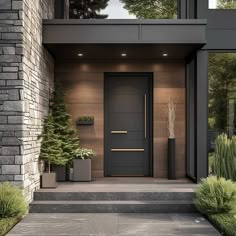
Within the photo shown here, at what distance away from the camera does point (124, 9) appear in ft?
28.0

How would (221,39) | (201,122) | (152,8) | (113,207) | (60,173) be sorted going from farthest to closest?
(152,8), (60,173), (221,39), (201,122), (113,207)

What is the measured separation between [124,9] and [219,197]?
14.2 feet

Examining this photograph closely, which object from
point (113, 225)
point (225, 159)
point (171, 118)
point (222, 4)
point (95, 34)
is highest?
point (222, 4)

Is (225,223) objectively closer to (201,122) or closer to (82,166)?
(201,122)

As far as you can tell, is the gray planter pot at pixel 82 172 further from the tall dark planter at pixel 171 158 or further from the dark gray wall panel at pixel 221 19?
the dark gray wall panel at pixel 221 19

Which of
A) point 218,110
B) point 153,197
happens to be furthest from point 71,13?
point 153,197

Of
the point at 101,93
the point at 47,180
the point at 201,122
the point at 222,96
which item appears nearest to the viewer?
the point at 47,180

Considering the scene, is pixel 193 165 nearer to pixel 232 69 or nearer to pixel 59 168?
pixel 232 69

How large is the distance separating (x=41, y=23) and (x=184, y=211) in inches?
158

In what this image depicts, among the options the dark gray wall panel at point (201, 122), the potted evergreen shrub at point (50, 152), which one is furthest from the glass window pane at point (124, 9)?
the potted evergreen shrub at point (50, 152)

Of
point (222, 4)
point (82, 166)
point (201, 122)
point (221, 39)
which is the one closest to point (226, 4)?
point (222, 4)

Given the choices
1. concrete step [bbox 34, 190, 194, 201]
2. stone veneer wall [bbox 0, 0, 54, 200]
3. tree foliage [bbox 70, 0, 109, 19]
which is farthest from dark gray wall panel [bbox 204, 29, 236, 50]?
stone veneer wall [bbox 0, 0, 54, 200]

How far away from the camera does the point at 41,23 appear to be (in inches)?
295

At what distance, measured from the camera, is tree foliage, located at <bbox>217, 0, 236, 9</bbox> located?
320 inches
